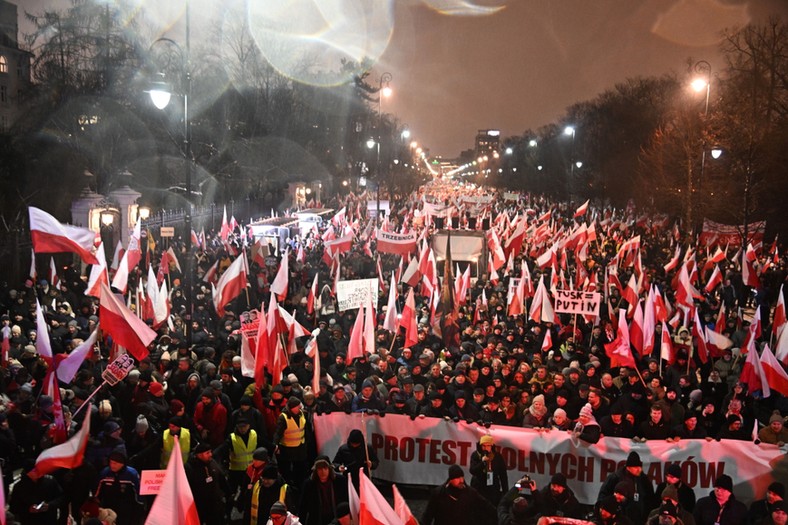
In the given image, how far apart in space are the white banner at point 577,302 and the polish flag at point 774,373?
4.15 meters

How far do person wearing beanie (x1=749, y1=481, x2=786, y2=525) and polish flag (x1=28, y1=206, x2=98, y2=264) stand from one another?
344 inches

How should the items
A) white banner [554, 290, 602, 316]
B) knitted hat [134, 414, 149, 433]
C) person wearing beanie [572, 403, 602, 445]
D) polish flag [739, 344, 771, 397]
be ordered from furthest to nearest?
white banner [554, 290, 602, 316] → polish flag [739, 344, 771, 397] → person wearing beanie [572, 403, 602, 445] → knitted hat [134, 414, 149, 433]

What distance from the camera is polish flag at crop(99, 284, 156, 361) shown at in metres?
9.41

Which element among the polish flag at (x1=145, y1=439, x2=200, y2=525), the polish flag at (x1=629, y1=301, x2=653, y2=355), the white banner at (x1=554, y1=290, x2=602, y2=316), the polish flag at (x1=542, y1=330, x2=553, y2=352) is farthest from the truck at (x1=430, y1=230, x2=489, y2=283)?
the polish flag at (x1=145, y1=439, x2=200, y2=525)

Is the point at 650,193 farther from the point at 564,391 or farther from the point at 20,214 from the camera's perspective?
the point at 564,391

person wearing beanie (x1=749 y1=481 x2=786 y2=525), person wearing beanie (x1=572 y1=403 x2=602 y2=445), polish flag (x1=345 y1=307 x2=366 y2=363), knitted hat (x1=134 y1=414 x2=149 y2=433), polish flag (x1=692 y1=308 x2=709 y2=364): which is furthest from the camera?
polish flag (x1=692 y1=308 x2=709 y2=364)

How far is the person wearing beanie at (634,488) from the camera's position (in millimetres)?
6898

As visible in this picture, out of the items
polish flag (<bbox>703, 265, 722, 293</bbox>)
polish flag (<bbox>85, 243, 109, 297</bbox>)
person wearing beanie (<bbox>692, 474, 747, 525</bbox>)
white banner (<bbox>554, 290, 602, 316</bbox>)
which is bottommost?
person wearing beanie (<bbox>692, 474, 747, 525</bbox>)

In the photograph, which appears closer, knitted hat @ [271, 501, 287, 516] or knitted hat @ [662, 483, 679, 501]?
knitted hat @ [271, 501, 287, 516]

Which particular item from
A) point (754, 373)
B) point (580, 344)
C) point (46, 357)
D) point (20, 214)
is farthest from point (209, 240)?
point (754, 373)

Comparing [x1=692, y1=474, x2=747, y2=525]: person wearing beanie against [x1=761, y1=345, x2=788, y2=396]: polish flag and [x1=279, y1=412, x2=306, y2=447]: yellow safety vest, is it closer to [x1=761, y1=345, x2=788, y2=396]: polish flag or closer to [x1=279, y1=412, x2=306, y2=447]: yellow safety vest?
[x1=761, y1=345, x2=788, y2=396]: polish flag

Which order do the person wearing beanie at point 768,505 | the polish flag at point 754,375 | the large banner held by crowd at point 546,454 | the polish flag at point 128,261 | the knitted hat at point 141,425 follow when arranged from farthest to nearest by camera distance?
1. the polish flag at point 128,261
2. the polish flag at point 754,375
3. the large banner held by crowd at point 546,454
4. the knitted hat at point 141,425
5. the person wearing beanie at point 768,505

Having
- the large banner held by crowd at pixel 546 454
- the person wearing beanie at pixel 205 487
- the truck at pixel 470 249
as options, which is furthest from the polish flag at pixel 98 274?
the truck at pixel 470 249

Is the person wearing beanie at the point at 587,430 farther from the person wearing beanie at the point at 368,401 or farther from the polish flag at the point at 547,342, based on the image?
the polish flag at the point at 547,342
